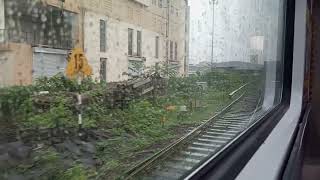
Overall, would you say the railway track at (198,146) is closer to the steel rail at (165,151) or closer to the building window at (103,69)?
the steel rail at (165,151)

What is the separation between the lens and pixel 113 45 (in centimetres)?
75

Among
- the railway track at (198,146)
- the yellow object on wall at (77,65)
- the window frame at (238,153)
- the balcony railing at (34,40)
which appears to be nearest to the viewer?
the balcony railing at (34,40)

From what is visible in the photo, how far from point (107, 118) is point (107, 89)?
6 centimetres

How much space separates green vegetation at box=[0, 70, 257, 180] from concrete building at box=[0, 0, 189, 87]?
30 mm

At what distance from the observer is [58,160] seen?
0.63m

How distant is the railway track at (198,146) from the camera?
3.10 feet

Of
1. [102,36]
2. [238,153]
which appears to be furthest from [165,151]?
[238,153]

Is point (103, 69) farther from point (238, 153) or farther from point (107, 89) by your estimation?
point (238, 153)

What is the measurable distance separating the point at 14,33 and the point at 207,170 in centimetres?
81

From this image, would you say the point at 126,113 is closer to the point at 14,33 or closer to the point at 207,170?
the point at 14,33

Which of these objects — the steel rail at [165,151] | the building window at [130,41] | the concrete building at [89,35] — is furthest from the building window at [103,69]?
the steel rail at [165,151]

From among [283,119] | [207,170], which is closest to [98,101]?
[207,170]

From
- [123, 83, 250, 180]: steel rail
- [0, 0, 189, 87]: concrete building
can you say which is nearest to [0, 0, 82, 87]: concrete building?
[0, 0, 189, 87]: concrete building

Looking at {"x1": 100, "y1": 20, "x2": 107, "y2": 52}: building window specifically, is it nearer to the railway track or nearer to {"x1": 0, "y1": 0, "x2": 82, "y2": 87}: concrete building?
{"x1": 0, "y1": 0, "x2": 82, "y2": 87}: concrete building
